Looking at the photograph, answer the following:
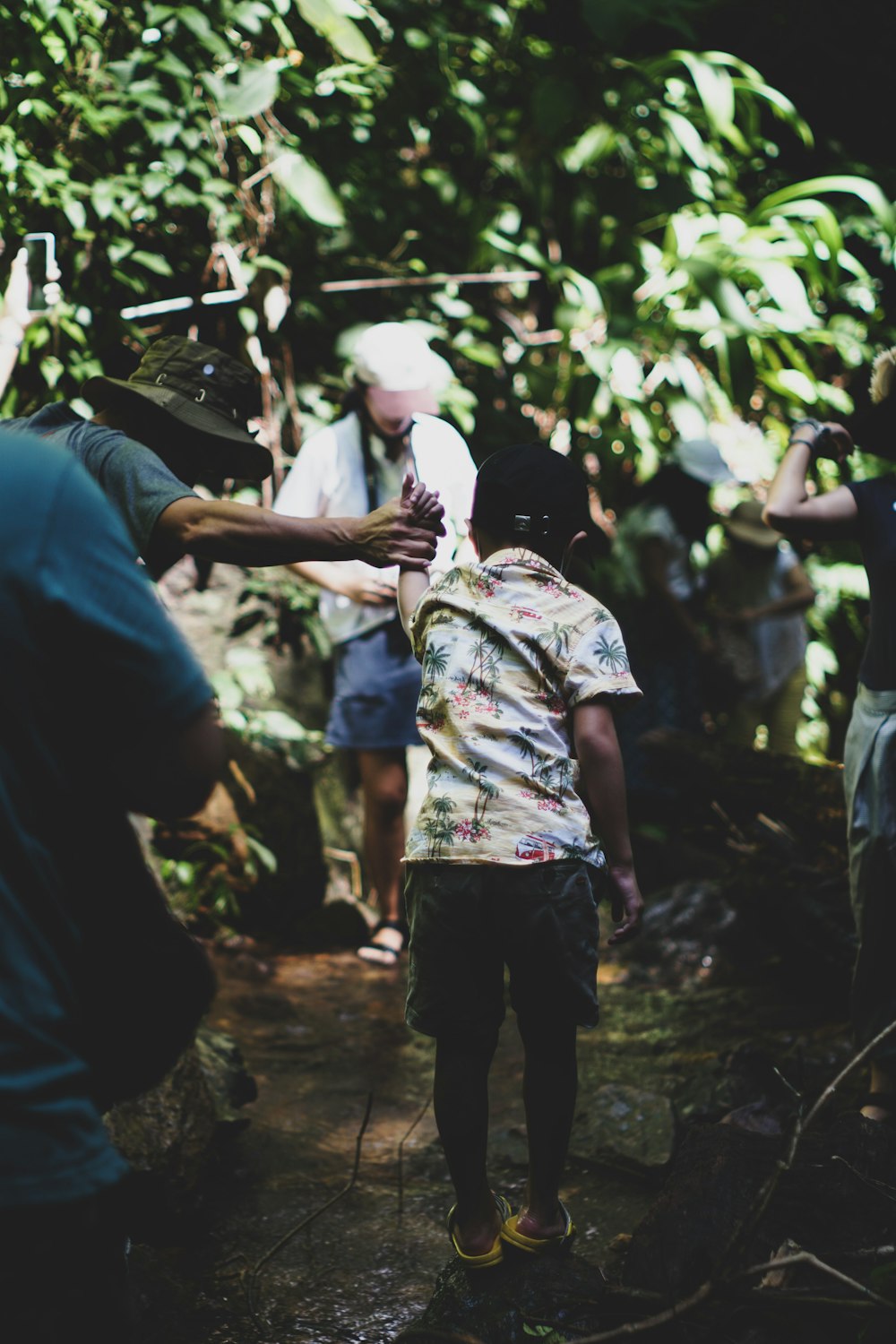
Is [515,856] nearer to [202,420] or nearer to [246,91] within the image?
[202,420]

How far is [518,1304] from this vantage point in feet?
6.25

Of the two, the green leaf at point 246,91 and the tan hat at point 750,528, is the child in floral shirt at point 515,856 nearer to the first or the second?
the green leaf at point 246,91

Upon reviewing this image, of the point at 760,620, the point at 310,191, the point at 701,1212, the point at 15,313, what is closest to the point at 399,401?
the point at 310,191

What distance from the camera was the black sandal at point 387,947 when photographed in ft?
14.5

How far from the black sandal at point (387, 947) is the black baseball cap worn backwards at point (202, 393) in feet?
8.36

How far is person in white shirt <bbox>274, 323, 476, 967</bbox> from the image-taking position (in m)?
4.07

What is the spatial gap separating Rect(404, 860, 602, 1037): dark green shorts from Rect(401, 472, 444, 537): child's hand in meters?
0.64

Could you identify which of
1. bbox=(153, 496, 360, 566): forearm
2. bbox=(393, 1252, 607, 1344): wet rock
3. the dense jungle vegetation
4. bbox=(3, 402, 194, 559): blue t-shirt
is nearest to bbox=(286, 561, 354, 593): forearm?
the dense jungle vegetation

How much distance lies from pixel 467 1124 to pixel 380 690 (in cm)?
235

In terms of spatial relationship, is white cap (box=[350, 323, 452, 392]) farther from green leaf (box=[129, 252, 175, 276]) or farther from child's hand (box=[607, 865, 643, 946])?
child's hand (box=[607, 865, 643, 946])

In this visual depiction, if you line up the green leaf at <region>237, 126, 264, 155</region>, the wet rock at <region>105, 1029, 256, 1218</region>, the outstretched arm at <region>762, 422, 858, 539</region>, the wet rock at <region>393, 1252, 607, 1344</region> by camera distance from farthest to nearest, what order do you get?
the green leaf at <region>237, 126, 264, 155</region> < the outstretched arm at <region>762, 422, 858, 539</region> < the wet rock at <region>105, 1029, 256, 1218</region> < the wet rock at <region>393, 1252, 607, 1344</region>

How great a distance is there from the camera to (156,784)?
3.98ft

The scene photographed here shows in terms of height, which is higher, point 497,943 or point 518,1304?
point 497,943

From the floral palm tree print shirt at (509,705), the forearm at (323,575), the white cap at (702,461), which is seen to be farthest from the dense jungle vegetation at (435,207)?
the floral palm tree print shirt at (509,705)
